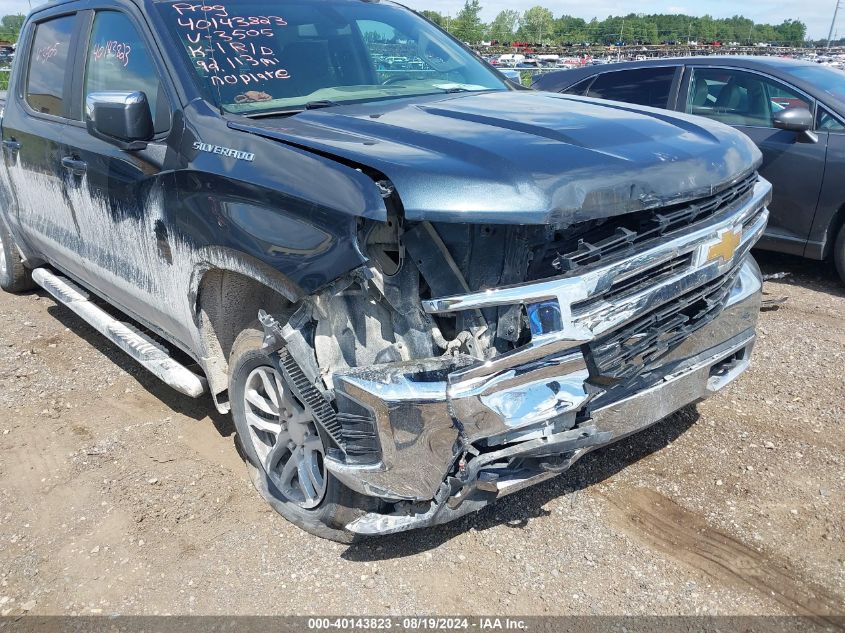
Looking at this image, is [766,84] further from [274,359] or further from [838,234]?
[274,359]

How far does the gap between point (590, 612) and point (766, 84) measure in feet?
16.0

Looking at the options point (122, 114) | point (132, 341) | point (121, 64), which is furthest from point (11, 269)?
point (122, 114)

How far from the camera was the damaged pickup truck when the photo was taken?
7.17 ft

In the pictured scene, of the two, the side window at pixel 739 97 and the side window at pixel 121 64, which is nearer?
the side window at pixel 121 64

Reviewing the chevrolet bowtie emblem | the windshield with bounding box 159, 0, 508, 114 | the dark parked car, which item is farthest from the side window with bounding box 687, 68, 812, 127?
the chevrolet bowtie emblem

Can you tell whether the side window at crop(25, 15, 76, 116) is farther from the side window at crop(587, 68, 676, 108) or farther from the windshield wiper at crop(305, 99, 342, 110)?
the side window at crop(587, 68, 676, 108)

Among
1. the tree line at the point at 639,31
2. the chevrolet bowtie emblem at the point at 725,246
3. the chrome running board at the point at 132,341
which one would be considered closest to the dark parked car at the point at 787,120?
the chevrolet bowtie emblem at the point at 725,246

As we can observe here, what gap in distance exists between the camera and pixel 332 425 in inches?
94.9

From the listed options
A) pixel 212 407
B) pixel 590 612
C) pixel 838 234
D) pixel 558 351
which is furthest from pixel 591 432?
pixel 838 234

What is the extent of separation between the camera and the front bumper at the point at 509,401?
2.15 metres

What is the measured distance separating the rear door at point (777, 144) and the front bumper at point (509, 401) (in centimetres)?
346

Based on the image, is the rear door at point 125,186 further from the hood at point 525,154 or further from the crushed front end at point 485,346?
the crushed front end at point 485,346

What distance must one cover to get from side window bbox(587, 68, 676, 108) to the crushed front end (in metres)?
4.10

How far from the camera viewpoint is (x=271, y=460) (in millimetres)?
2984
